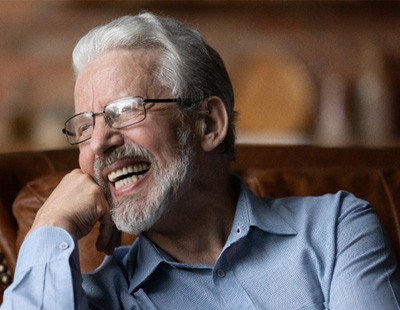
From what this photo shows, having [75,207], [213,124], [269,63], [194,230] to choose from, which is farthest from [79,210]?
[269,63]

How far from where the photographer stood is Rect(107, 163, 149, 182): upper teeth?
1.69 m

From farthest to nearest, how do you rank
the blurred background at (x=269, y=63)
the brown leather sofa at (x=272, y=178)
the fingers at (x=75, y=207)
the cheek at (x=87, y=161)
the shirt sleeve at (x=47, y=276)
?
1. the blurred background at (x=269, y=63)
2. the brown leather sofa at (x=272, y=178)
3. the cheek at (x=87, y=161)
4. the fingers at (x=75, y=207)
5. the shirt sleeve at (x=47, y=276)

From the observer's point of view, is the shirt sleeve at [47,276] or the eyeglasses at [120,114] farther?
the eyeglasses at [120,114]

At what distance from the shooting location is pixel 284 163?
7.60ft

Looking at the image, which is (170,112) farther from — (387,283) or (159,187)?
(387,283)

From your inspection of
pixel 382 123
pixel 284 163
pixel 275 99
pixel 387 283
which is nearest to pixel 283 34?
pixel 275 99

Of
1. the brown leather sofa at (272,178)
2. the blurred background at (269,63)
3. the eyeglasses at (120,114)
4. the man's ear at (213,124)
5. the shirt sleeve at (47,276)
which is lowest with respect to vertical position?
the blurred background at (269,63)

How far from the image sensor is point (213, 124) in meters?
1.84

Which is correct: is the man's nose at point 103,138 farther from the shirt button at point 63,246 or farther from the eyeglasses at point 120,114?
the shirt button at point 63,246

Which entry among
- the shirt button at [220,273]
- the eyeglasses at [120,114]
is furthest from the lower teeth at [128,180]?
the shirt button at [220,273]

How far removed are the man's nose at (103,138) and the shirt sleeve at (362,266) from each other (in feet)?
1.59

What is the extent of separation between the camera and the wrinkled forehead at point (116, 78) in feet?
5.61

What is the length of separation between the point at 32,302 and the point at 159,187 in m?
0.35

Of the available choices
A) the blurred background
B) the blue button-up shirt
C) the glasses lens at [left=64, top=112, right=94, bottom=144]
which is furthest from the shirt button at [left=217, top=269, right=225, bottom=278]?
the blurred background
